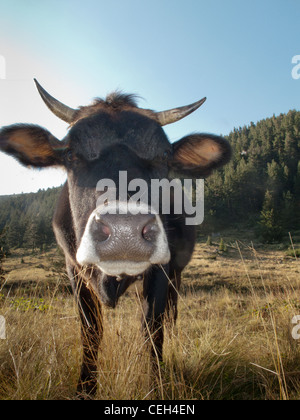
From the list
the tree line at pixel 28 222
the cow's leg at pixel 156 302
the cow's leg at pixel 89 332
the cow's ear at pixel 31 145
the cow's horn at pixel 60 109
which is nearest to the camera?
the cow's leg at pixel 89 332

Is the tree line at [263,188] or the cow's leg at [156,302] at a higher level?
the tree line at [263,188]

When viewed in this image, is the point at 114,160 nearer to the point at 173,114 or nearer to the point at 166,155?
the point at 166,155

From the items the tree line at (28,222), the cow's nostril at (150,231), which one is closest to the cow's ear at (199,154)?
the cow's nostril at (150,231)

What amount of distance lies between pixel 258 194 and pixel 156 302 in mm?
104359

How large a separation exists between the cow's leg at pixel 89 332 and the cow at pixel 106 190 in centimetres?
1

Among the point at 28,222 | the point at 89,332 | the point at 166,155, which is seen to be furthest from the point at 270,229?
the point at 89,332

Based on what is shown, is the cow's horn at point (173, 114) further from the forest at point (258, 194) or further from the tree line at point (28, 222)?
the forest at point (258, 194)

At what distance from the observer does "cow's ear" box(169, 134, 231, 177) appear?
4391 mm

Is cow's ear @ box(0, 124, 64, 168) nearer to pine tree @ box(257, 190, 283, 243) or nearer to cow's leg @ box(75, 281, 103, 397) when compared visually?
cow's leg @ box(75, 281, 103, 397)

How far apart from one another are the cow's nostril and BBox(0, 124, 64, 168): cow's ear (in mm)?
2206

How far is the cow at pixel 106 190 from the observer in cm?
209

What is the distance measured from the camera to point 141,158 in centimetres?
326
